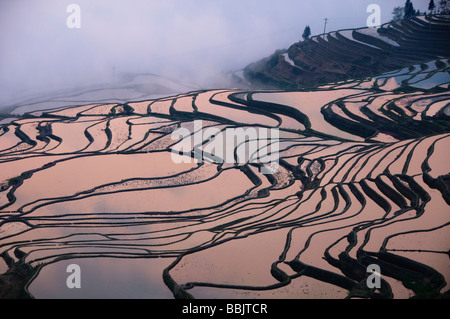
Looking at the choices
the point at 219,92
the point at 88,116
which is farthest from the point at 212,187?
the point at 219,92

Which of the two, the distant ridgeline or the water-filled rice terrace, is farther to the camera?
the distant ridgeline

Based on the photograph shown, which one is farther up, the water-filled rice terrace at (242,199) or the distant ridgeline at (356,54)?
the distant ridgeline at (356,54)

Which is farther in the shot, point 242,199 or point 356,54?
point 356,54

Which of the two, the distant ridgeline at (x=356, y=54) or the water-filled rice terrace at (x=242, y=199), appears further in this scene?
the distant ridgeline at (x=356, y=54)

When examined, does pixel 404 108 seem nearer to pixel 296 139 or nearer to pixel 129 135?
pixel 296 139

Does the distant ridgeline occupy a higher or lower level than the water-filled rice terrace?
higher
